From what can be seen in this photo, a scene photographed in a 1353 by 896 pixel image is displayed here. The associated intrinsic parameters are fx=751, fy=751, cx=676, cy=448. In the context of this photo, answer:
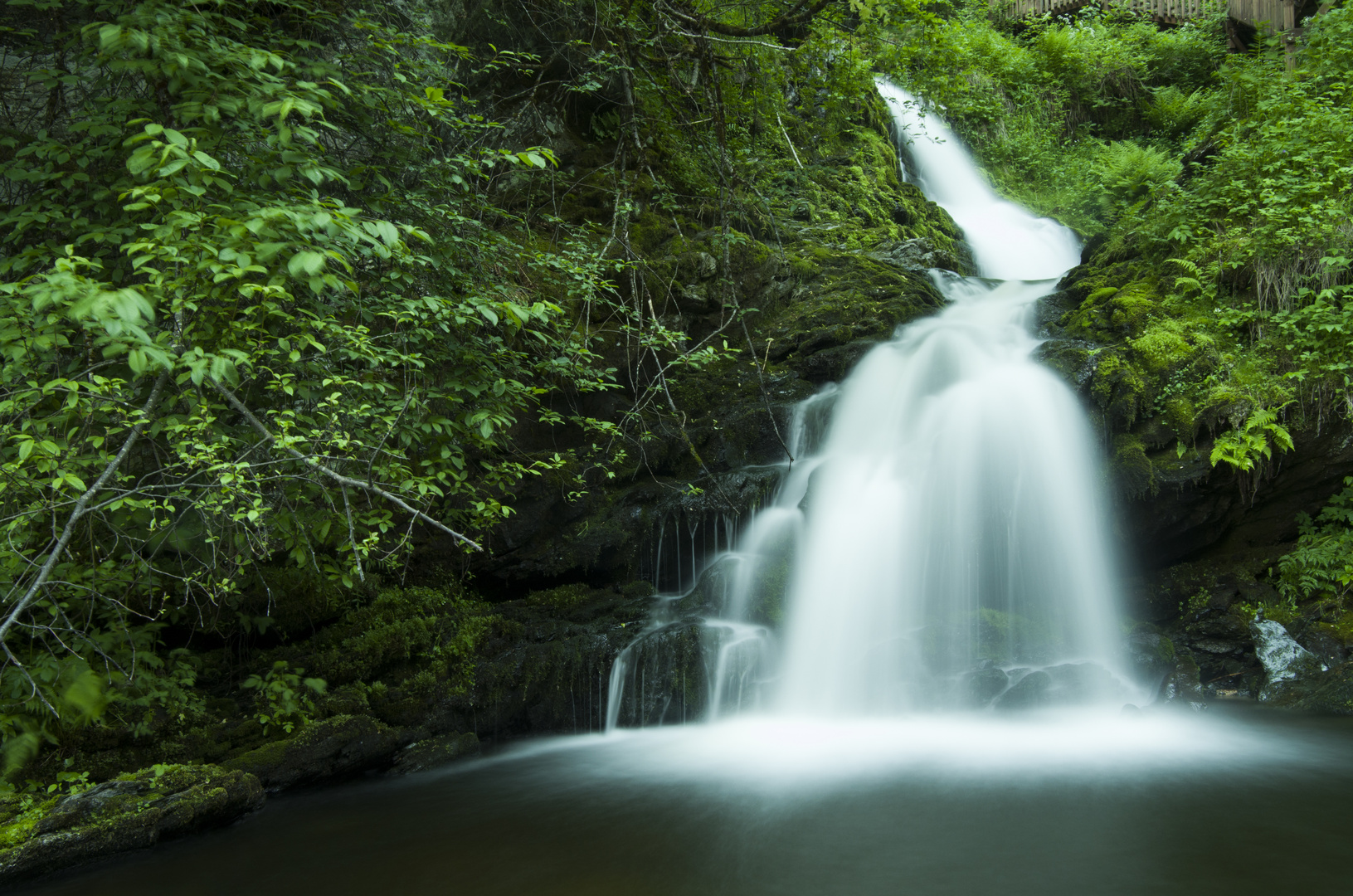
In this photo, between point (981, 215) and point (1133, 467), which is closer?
point (1133, 467)

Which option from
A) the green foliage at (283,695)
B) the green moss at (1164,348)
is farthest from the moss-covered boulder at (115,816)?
the green moss at (1164,348)

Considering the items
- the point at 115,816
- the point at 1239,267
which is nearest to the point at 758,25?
the point at 1239,267

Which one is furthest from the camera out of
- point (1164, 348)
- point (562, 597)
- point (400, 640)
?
point (562, 597)

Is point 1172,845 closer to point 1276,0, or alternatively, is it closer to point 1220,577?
point 1220,577

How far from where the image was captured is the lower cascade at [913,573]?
607 cm

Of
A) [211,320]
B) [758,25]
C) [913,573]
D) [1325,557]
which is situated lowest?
[913,573]

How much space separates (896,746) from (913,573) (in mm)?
1715

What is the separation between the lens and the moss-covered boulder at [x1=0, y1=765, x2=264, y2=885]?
12.4 ft

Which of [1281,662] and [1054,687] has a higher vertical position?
[1281,662]

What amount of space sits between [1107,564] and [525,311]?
17.8 ft

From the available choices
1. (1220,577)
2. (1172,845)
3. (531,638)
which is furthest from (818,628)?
(1220,577)

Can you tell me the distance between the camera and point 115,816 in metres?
4.04

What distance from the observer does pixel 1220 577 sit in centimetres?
647

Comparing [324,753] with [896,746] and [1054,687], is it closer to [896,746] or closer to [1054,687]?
[896,746]
